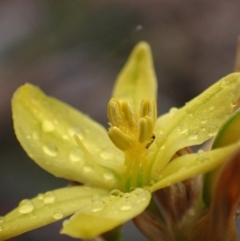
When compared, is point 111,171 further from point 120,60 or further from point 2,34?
point 120,60

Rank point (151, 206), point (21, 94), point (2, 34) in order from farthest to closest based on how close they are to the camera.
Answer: point (2, 34), point (21, 94), point (151, 206)

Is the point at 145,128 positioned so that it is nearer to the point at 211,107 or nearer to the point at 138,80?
the point at 211,107

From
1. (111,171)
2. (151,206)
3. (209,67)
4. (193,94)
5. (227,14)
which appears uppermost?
(227,14)

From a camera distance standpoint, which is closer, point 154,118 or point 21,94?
point 154,118

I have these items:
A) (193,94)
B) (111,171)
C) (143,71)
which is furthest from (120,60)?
(111,171)

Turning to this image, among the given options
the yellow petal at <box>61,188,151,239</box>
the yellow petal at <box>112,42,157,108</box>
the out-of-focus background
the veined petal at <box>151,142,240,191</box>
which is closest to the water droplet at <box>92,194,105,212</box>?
the yellow petal at <box>61,188,151,239</box>

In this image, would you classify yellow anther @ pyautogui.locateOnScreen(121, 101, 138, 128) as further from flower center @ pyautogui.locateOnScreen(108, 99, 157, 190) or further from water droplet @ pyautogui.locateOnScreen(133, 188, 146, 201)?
water droplet @ pyautogui.locateOnScreen(133, 188, 146, 201)
